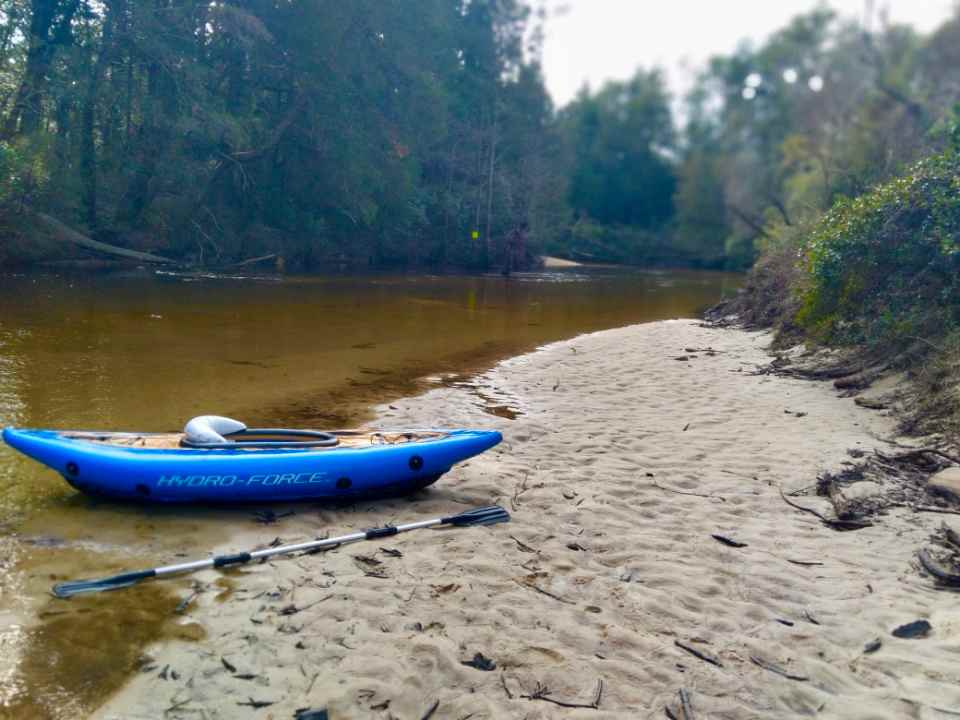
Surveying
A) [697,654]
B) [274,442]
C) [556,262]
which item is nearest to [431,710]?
[697,654]

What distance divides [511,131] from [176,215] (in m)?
19.5

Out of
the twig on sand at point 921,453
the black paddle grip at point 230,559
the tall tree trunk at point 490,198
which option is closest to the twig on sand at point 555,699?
the black paddle grip at point 230,559

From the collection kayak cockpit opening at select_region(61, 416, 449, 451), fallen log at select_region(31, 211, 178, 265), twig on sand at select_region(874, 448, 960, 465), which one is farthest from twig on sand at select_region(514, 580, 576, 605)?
fallen log at select_region(31, 211, 178, 265)

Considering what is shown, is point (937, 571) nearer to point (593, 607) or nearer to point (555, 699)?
point (593, 607)

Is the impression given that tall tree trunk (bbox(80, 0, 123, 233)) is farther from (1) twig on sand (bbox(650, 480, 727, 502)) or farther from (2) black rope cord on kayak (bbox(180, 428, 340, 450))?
(1) twig on sand (bbox(650, 480, 727, 502))

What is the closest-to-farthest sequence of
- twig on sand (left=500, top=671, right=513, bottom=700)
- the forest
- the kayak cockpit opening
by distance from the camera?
twig on sand (left=500, top=671, right=513, bottom=700) < the kayak cockpit opening < the forest

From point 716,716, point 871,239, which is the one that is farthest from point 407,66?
point 716,716

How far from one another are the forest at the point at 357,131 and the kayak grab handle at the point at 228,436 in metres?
11.7

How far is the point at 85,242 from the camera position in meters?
21.8

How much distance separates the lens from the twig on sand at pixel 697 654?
312cm

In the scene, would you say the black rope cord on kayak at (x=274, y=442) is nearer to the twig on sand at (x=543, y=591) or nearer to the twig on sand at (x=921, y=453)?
the twig on sand at (x=543, y=591)

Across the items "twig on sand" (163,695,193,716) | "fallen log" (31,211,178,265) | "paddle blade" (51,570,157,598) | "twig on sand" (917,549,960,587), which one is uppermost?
"fallen log" (31,211,178,265)

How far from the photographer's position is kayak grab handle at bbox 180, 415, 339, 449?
16.4 feet

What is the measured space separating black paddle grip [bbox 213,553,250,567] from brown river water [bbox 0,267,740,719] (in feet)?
0.78
